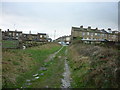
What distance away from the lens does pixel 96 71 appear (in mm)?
7516

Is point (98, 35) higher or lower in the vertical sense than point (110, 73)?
higher

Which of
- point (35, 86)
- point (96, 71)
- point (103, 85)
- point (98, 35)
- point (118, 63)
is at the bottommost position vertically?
point (35, 86)

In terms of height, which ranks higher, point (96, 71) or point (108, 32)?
point (108, 32)

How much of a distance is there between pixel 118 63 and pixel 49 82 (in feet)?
16.4

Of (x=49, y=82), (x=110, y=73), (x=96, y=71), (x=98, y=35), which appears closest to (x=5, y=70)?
(x=49, y=82)

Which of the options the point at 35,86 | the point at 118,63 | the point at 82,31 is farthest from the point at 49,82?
the point at 82,31

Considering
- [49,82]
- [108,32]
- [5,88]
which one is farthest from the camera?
[108,32]

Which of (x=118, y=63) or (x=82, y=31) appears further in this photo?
(x=82, y=31)

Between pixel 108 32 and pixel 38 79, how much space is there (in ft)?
226

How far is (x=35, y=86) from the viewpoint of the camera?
766 cm

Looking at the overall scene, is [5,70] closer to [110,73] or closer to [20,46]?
[110,73]

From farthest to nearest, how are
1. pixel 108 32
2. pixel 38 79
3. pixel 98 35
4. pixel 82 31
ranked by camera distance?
pixel 108 32, pixel 98 35, pixel 82 31, pixel 38 79

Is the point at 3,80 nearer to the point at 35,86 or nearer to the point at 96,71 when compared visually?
the point at 35,86

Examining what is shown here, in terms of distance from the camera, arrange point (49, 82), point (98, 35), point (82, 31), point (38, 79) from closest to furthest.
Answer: point (49, 82)
point (38, 79)
point (82, 31)
point (98, 35)
